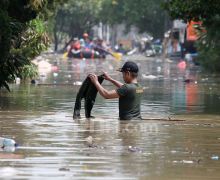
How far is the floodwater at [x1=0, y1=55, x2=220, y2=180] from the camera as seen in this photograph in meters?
10.1

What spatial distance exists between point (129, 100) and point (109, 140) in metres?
3.11

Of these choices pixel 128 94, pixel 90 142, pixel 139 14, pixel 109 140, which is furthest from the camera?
pixel 139 14

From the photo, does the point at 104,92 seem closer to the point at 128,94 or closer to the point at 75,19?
the point at 128,94

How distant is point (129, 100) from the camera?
1616cm

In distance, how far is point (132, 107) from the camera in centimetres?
1633

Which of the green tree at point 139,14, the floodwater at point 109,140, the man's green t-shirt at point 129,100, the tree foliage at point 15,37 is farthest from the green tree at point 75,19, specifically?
the man's green t-shirt at point 129,100

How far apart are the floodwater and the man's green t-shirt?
22 centimetres

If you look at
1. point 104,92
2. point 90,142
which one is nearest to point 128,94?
point 104,92

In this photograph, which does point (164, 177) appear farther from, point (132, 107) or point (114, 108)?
point (114, 108)

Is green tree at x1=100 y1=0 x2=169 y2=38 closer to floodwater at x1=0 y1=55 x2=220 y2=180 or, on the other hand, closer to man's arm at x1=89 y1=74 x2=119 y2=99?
floodwater at x1=0 y1=55 x2=220 y2=180

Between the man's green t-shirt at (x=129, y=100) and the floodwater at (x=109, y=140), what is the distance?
22 centimetres

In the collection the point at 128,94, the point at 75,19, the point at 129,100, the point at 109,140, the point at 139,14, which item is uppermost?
the point at 139,14

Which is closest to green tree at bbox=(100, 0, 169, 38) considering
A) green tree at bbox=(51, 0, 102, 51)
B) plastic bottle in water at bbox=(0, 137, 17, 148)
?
green tree at bbox=(51, 0, 102, 51)

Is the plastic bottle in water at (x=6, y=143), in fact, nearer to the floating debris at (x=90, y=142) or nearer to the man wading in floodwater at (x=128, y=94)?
the floating debris at (x=90, y=142)
